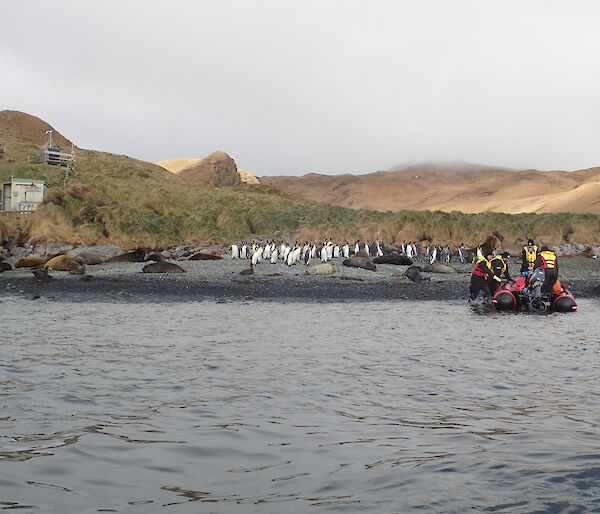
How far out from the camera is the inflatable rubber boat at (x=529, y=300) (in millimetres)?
20000

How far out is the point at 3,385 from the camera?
860 centimetres

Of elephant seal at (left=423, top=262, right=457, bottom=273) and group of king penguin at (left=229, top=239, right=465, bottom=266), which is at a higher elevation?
group of king penguin at (left=229, top=239, right=465, bottom=266)

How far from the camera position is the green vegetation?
1889 inches

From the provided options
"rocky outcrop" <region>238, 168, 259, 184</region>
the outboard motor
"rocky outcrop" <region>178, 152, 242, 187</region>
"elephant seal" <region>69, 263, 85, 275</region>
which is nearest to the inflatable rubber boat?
the outboard motor

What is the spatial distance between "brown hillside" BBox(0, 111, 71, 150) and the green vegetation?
93.0 ft

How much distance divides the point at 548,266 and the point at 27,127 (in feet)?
317

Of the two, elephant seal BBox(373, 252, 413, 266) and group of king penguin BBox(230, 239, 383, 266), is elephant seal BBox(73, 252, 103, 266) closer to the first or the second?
group of king penguin BBox(230, 239, 383, 266)

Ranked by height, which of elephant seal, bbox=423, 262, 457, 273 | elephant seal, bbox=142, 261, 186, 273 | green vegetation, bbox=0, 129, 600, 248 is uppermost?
green vegetation, bbox=0, 129, 600, 248

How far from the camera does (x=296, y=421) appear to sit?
23.1 ft

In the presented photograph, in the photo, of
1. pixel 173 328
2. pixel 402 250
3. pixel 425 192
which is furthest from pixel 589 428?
pixel 425 192

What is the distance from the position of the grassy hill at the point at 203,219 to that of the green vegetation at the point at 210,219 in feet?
0.23

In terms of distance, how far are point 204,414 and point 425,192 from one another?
127 m

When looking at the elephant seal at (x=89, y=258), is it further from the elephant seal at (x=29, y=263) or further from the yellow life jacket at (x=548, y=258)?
the yellow life jacket at (x=548, y=258)

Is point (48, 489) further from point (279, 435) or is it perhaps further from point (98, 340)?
point (98, 340)
